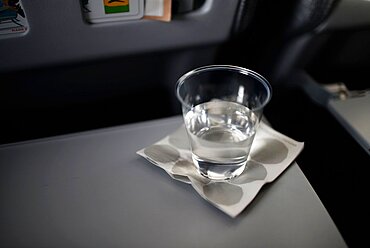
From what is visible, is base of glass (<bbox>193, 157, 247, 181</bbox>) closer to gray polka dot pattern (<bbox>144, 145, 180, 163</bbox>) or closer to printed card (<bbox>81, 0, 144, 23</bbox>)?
gray polka dot pattern (<bbox>144, 145, 180, 163</bbox>)

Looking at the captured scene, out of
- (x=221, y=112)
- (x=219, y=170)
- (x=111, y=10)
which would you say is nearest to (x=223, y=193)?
(x=219, y=170)

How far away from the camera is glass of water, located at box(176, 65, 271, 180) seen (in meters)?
0.56

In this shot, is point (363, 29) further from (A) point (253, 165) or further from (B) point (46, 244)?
(B) point (46, 244)

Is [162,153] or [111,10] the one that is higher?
[111,10]

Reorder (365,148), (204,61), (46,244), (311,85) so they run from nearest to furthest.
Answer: (46,244) < (365,148) < (204,61) < (311,85)

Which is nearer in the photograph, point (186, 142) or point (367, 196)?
point (186, 142)

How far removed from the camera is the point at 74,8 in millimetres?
578

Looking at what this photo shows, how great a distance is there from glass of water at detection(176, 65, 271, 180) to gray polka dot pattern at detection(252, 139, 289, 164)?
4 centimetres

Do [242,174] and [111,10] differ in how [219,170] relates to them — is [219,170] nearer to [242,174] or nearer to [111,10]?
[242,174]

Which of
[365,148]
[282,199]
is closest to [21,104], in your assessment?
[282,199]

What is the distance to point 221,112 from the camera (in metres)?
0.65

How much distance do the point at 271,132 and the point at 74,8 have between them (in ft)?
1.18

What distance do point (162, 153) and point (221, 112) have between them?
0.39 feet

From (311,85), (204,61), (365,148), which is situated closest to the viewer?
(365,148)
